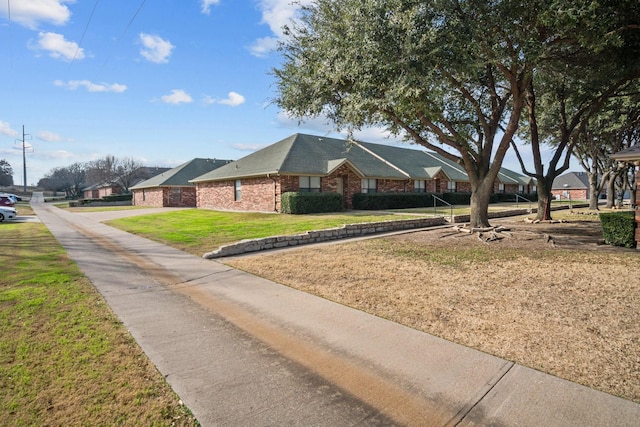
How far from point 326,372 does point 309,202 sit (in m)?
18.2

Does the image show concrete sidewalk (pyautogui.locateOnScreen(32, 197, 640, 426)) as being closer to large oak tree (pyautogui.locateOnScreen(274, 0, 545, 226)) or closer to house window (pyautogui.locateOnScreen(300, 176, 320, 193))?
large oak tree (pyautogui.locateOnScreen(274, 0, 545, 226))

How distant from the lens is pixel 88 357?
3.82 metres

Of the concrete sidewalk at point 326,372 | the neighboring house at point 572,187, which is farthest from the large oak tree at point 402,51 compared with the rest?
the neighboring house at point 572,187

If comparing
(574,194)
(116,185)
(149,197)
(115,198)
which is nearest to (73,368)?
(149,197)

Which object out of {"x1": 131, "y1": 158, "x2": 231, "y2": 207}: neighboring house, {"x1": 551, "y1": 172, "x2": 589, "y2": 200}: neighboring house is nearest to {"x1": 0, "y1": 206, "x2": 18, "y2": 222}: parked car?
{"x1": 131, "y1": 158, "x2": 231, "y2": 207}: neighboring house

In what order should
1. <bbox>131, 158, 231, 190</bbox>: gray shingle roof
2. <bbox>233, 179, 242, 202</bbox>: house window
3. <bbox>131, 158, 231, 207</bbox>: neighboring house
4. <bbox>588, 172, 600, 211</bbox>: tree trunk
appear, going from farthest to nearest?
<bbox>131, 158, 231, 190</bbox>: gray shingle roof → <bbox>131, 158, 231, 207</bbox>: neighboring house → <bbox>588, 172, 600, 211</bbox>: tree trunk → <bbox>233, 179, 242, 202</bbox>: house window

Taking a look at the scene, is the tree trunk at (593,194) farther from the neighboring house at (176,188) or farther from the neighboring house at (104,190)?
the neighboring house at (104,190)

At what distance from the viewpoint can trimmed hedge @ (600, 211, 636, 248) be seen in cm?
993

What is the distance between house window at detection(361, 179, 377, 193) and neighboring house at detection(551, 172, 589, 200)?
47.4 m

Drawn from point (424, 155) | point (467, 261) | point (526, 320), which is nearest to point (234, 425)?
point (526, 320)

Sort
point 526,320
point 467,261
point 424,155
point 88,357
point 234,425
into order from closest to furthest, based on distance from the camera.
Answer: point 234,425 < point 88,357 < point 526,320 < point 467,261 < point 424,155

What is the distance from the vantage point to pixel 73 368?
358 centimetres

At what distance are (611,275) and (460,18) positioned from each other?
7.01 metres

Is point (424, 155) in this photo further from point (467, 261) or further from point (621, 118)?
point (467, 261)
